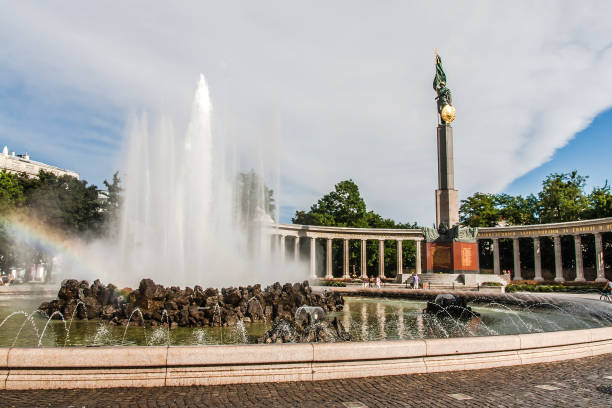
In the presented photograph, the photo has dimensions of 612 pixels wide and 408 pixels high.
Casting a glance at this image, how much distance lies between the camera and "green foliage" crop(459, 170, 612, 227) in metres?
76.4

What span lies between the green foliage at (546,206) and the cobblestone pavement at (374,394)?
253ft

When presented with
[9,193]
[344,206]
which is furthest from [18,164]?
[344,206]

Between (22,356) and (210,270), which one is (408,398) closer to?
(22,356)

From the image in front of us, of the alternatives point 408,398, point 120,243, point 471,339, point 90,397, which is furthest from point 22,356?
point 120,243

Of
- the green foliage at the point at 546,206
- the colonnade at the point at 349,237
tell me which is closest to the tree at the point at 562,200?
the green foliage at the point at 546,206

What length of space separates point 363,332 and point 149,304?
974 cm

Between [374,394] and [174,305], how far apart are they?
13.4 metres

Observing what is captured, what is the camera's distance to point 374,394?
8.08 m

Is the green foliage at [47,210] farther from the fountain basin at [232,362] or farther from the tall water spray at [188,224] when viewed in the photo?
the fountain basin at [232,362]

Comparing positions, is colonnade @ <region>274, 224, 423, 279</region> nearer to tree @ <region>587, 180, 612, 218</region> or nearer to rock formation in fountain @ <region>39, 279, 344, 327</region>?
tree @ <region>587, 180, 612, 218</region>

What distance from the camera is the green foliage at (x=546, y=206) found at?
76.4 metres

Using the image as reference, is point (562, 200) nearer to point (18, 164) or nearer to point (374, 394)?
point (374, 394)

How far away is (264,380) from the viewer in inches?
339

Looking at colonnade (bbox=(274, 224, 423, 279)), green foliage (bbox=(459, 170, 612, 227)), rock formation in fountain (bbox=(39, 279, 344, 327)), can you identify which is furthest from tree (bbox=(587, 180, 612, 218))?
rock formation in fountain (bbox=(39, 279, 344, 327))
